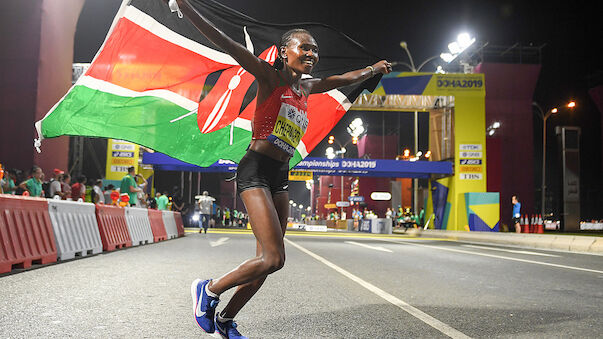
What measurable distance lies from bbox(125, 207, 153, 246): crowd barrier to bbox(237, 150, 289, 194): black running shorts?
35.2ft

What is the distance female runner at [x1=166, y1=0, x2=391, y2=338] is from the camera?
344 cm

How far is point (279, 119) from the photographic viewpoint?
3.70 metres

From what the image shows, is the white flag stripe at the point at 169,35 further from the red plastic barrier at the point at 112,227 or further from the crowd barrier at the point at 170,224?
the crowd barrier at the point at 170,224

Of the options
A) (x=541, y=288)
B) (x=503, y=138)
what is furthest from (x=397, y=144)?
(x=541, y=288)

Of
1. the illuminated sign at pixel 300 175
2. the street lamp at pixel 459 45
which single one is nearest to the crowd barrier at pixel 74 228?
the illuminated sign at pixel 300 175

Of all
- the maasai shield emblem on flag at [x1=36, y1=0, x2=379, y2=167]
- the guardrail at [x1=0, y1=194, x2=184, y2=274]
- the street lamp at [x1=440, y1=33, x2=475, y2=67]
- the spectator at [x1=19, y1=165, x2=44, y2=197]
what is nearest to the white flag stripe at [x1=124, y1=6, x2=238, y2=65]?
the maasai shield emblem on flag at [x1=36, y1=0, x2=379, y2=167]

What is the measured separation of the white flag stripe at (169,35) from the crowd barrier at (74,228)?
357 centimetres

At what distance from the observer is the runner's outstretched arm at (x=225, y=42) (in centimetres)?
346

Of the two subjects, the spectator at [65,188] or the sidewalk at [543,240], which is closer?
the spectator at [65,188]

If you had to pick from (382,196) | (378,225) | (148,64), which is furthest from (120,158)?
(382,196)

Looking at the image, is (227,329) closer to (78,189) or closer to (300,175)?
(78,189)

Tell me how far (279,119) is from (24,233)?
19.8 feet

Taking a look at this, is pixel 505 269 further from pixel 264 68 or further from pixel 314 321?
pixel 264 68

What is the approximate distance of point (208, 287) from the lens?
3543 millimetres
